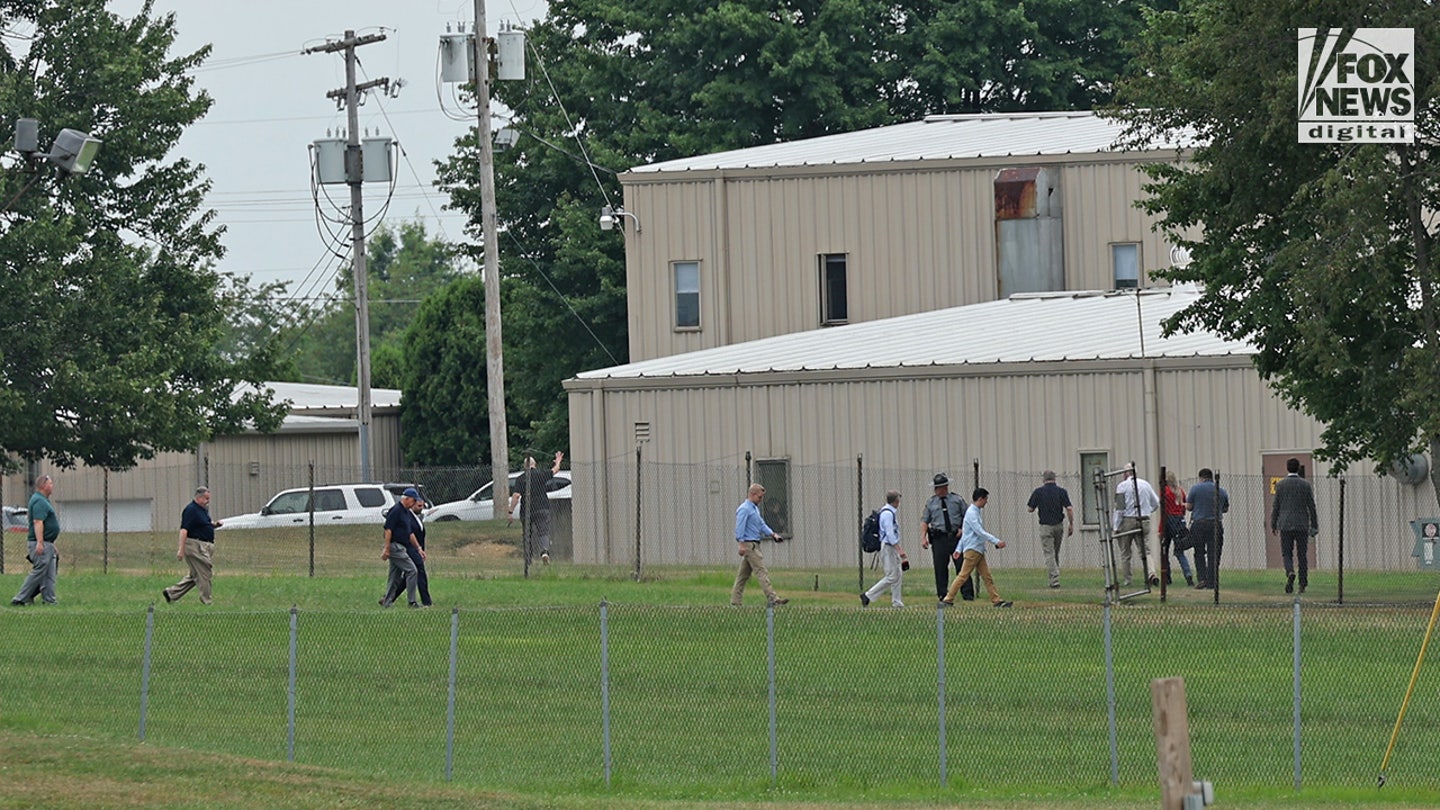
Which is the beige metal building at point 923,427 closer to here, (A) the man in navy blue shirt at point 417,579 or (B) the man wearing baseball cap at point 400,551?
(A) the man in navy blue shirt at point 417,579

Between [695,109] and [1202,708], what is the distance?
43.6m

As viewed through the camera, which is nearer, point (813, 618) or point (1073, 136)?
point (813, 618)

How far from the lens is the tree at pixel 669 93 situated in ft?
194

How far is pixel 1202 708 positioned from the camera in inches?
745

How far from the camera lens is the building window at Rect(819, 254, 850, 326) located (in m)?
46.5

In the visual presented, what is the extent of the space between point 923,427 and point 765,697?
1843 cm

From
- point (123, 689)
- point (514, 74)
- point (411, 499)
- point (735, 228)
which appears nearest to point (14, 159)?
point (514, 74)

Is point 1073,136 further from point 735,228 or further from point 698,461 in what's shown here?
point 698,461

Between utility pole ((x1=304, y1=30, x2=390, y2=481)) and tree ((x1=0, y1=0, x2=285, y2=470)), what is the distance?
4.83 meters

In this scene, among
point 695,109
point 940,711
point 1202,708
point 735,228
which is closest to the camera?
point 940,711

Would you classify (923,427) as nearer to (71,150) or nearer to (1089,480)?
(1089,480)

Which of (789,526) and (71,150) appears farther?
(789,526)

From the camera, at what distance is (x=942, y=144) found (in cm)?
4784

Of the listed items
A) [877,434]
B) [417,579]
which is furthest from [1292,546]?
[417,579]
